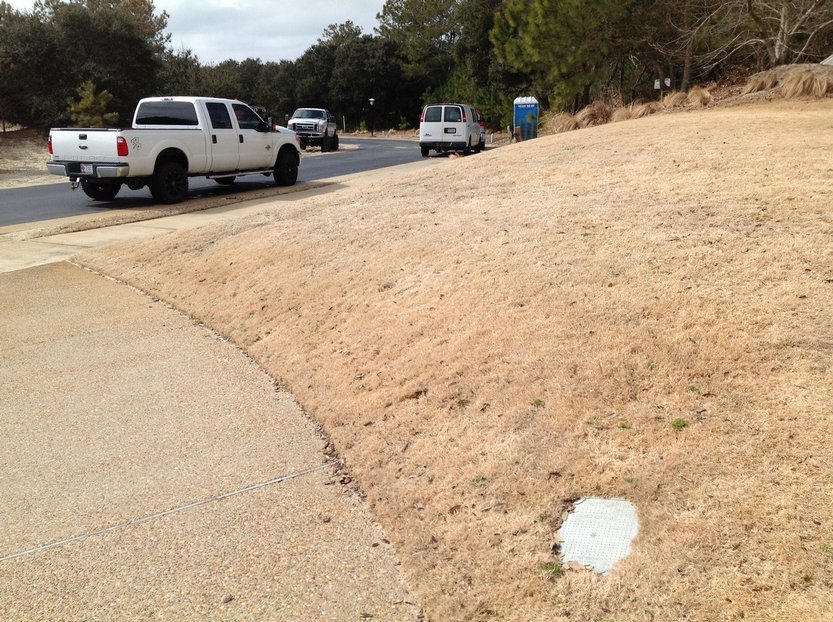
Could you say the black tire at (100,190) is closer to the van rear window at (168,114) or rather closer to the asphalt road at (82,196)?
the asphalt road at (82,196)

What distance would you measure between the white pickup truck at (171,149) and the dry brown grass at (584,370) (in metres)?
7.28

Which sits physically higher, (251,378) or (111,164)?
(111,164)

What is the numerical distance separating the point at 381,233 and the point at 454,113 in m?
21.5

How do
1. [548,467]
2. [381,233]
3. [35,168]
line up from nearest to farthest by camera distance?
[548,467] < [381,233] < [35,168]

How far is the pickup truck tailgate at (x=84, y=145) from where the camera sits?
48.2 feet

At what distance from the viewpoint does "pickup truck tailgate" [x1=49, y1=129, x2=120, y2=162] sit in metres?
14.7

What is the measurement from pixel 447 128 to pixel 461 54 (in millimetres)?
25521

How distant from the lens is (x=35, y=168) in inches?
1106

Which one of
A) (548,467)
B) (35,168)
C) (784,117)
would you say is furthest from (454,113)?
(548,467)

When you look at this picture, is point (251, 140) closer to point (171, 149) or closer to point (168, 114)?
point (168, 114)

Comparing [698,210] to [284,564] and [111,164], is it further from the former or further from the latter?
[111,164]

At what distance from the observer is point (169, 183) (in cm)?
1588

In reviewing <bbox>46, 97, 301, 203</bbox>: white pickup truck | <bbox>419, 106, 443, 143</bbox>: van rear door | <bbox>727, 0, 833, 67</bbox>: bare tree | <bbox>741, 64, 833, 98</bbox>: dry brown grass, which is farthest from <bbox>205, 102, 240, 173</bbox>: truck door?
<bbox>727, 0, 833, 67</bbox>: bare tree

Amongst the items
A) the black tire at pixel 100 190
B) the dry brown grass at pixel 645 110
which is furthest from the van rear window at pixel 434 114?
the black tire at pixel 100 190
